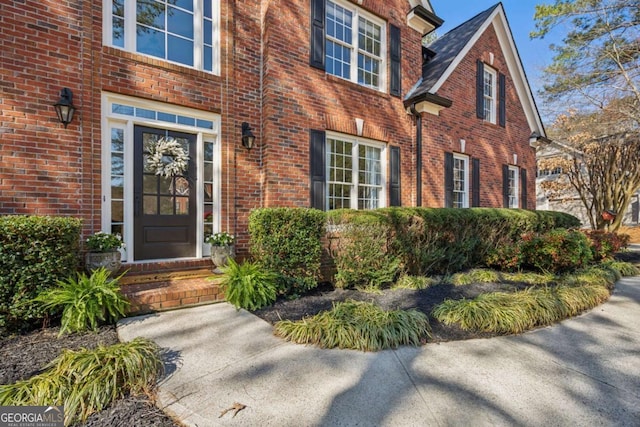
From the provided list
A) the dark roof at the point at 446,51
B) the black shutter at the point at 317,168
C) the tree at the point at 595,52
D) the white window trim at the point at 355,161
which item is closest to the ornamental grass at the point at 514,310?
the black shutter at the point at 317,168

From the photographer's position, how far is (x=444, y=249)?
5844 millimetres

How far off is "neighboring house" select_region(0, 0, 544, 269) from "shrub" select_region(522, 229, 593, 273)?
8.24ft

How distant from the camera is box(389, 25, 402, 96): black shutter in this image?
23.6 feet

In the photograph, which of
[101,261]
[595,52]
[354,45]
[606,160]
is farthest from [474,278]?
[595,52]

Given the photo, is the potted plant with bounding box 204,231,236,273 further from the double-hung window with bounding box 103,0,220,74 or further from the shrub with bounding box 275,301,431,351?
the double-hung window with bounding box 103,0,220,74

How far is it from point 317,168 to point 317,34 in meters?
2.74

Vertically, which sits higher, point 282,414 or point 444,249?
point 444,249

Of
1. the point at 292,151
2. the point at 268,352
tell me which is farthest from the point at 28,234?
the point at 292,151

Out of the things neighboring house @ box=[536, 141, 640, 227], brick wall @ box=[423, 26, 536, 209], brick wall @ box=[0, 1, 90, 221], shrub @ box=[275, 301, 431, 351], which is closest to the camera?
shrub @ box=[275, 301, 431, 351]

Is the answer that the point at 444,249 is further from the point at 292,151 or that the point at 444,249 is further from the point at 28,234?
the point at 28,234

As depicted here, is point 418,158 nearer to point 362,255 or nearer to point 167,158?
point 362,255

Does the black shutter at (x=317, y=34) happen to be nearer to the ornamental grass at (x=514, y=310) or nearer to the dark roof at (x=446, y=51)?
the dark roof at (x=446, y=51)

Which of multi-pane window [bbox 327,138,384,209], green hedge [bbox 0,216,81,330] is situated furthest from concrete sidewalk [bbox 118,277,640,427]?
multi-pane window [bbox 327,138,384,209]

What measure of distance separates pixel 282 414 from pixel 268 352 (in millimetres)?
868
